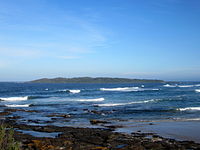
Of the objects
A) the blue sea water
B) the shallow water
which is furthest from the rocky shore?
the blue sea water

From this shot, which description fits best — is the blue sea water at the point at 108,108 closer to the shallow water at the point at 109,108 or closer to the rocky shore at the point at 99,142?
the shallow water at the point at 109,108

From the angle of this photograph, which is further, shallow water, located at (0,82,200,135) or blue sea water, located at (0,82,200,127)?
blue sea water, located at (0,82,200,127)

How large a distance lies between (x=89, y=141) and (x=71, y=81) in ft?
609

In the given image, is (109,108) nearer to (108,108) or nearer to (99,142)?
(108,108)

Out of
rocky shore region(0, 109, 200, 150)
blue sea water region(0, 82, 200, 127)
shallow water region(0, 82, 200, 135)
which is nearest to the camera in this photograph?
rocky shore region(0, 109, 200, 150)

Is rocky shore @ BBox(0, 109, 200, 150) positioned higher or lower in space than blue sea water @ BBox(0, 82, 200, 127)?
higher

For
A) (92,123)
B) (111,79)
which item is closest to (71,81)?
(111,79)

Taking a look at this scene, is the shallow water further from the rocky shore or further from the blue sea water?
the rocky shore

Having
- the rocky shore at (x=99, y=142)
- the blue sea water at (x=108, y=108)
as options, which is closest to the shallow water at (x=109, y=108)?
the blue sea water at (x=108, y=108)

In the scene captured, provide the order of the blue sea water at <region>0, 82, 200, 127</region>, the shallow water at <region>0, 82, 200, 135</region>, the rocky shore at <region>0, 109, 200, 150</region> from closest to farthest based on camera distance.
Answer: the rocky shore at <region>0, 109, 200, 150</region> < the shallow water at <region>0, 82, 200, 135</region> < the blue sea water at <region>0, 82, 200, 127</region>

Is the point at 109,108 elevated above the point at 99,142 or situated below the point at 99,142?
below

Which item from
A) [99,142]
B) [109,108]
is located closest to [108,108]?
[109,108]

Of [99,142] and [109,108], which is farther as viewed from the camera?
[109,108]

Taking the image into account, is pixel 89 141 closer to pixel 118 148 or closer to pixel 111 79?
pixel 118 148
